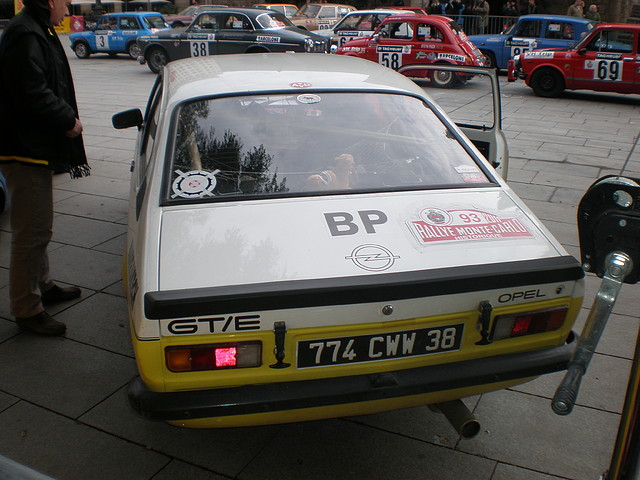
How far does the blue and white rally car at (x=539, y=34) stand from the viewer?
1446 cm

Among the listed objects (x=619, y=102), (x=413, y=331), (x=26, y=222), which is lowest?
(x=619, y=102)

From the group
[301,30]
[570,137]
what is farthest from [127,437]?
[301,30]

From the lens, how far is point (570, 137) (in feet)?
30.3

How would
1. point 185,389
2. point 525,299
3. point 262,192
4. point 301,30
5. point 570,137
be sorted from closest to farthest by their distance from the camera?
1. point 185,389
2. point 525,299
3. point 262,192
4. point 570,137
5. point 301,30

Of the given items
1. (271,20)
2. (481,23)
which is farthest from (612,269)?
(481,23)

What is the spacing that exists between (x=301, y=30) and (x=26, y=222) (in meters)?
13.7

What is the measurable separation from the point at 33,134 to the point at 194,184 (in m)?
1.25

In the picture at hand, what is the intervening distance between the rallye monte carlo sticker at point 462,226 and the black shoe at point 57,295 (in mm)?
2596

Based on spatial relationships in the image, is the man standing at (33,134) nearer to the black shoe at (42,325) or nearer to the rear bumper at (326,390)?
the black shoe at (42,325)

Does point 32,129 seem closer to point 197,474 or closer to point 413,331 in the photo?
point 197,474

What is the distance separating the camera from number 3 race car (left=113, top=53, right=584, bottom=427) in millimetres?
2145

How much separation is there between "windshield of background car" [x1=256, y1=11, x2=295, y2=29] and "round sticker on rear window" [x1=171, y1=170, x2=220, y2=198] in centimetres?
1331

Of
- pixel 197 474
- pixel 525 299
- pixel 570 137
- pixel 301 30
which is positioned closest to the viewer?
pixel 525 299

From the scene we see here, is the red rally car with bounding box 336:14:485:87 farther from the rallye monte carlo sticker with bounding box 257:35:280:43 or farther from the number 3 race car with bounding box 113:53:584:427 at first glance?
the number 3 race car with bounding box 113:53:584:427
